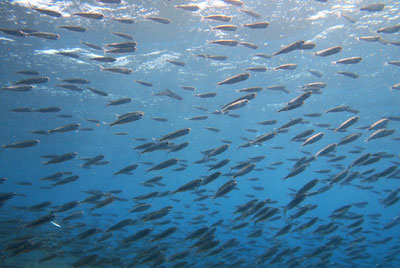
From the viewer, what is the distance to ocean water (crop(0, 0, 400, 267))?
24.7 ft

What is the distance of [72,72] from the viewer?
20.1 meters

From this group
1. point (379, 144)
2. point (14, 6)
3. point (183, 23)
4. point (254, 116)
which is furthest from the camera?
point (379, 144)

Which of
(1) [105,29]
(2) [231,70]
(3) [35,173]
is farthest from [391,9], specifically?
(3) [35,173]

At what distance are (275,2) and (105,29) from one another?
9.30 meters

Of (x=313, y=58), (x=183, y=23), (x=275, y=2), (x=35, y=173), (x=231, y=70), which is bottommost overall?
(x=35, y=173)

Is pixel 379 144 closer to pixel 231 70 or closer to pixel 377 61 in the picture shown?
pixel 377 61

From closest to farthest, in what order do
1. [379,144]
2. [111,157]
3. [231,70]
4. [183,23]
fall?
[183,23] → [231,70] → [379,144] → [111,157]

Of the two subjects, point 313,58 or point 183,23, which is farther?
point 313,58

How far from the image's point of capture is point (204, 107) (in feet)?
66.8

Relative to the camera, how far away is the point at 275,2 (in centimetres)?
1352

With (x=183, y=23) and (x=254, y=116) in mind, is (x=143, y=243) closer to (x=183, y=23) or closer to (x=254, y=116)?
(x=183, y=23)

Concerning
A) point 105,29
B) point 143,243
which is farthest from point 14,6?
point 143,243

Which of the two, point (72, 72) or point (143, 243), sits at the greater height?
Result: point (72, 72)

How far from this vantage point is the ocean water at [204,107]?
7.53 meters
